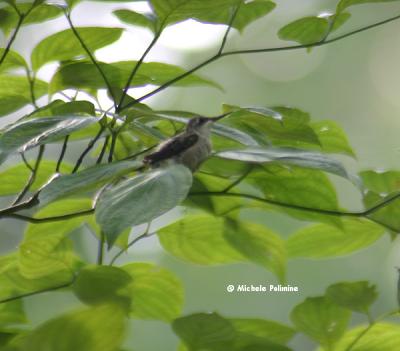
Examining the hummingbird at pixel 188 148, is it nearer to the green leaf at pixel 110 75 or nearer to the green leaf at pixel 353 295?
the green leaf at pixel 110 75

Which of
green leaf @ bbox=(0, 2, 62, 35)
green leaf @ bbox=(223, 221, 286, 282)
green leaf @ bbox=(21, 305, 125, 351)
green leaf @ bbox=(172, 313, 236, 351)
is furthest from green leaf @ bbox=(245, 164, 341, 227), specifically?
green leaf @ bbox=(21, 305, 125, 351)

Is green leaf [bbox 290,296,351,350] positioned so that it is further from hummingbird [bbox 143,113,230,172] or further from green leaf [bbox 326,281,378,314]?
hummingbird [bbox 143,113,230,172]

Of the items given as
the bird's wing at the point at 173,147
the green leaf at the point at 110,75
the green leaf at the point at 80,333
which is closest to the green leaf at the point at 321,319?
the bird's wing at the point at 173,147

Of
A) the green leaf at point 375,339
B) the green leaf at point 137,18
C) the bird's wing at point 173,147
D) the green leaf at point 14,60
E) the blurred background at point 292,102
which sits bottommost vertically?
the blurred background at point 292,102

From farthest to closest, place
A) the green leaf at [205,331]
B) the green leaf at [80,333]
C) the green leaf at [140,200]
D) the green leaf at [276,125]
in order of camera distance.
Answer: the green leaf at [276,125]
the green leaf at [205,331]
the green leaf at [140,200]
the green leaf at [80,333]

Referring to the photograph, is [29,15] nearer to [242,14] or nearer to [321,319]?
[242,14]

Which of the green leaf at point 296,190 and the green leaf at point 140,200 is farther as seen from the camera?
the green leaf at point 296,190

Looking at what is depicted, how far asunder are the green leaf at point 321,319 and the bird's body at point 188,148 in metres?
0.22

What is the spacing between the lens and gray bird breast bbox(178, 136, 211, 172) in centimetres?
99

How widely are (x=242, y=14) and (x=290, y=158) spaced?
0.44 metres

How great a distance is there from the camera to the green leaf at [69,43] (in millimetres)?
1089

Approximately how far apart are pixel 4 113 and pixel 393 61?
5.55 m

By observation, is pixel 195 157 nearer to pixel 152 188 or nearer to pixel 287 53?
pixel 152 188

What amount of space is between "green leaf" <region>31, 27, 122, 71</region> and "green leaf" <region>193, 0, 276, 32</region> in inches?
5.1
